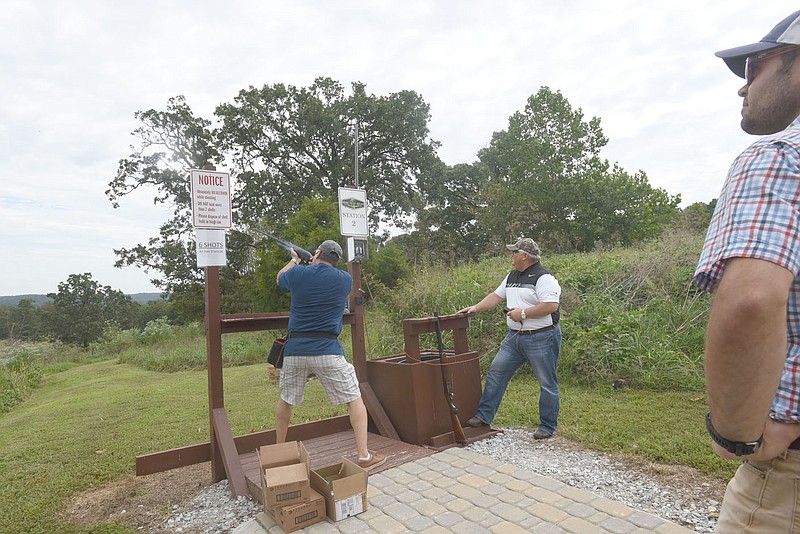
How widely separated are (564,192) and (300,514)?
892 inches

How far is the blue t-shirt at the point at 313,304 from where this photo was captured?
388 centimetres

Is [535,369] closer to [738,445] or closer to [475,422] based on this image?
[475,422]

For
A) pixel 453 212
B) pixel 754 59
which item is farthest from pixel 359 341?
pixel 453 212

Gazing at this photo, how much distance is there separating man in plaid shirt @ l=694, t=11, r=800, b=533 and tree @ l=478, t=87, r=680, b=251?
2005cm

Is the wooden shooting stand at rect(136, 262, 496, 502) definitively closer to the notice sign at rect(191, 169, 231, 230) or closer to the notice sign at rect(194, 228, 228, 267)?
the notice sign at rect(194, 228, 228, 267)

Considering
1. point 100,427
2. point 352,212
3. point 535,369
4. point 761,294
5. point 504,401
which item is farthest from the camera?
point 100,427

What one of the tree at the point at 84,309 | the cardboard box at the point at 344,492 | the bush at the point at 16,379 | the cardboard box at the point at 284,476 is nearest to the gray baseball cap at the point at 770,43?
the cardboard box at the point at 344,492

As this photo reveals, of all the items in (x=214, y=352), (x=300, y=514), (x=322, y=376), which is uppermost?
(x=214, y=352)

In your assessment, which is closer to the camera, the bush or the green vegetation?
the green vegetation

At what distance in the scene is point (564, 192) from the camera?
76.9 ft

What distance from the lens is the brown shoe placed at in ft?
13.1

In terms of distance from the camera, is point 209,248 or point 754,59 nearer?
point 754,59

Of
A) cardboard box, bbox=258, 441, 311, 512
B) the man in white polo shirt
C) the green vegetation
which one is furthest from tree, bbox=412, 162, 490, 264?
cardboard box, bbox=258, 441, 311, 512

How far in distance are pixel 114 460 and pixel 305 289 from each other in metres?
3.03
